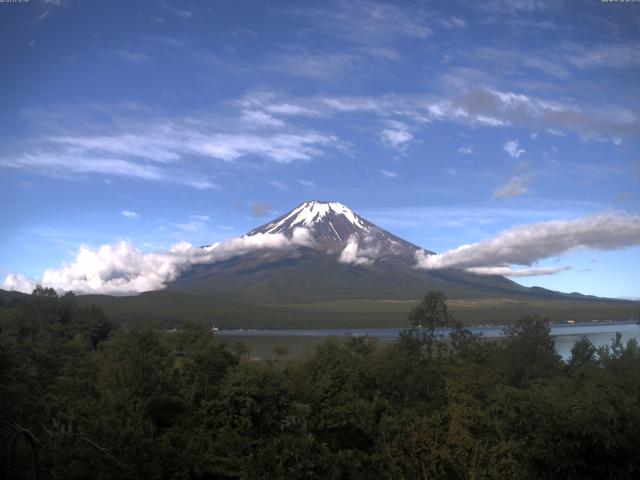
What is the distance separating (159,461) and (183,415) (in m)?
7.40

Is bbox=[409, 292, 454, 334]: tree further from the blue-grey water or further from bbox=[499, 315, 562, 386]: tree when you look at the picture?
the blue-grey water

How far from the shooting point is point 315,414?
74.5ft

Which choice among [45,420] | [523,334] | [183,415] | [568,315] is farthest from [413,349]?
[568,315]

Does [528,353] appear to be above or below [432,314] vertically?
below

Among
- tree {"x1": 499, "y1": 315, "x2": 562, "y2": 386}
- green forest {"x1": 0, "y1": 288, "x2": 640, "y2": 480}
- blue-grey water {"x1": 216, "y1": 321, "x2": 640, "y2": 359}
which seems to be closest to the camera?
green forest {"x1": 0, "y1": 288, "x2": 640, "y2": 480}

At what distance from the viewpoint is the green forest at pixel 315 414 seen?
34.2 ft

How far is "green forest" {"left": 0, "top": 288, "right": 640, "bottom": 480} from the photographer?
1043cm

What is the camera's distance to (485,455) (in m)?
14.9

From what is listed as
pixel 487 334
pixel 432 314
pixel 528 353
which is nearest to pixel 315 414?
pixel 432 314

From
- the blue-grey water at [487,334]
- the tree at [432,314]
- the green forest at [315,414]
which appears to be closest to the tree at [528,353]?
the green forest at [315,414]

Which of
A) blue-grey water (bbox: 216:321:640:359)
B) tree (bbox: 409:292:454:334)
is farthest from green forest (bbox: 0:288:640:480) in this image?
blue-grey water (bbox: 216:321:640:359)

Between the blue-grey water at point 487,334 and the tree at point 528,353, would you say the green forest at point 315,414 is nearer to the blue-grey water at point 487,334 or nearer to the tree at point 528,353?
the tree at point 528,353

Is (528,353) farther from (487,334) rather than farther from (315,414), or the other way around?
(487,334)

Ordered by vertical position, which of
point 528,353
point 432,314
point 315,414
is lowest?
point 315,414
